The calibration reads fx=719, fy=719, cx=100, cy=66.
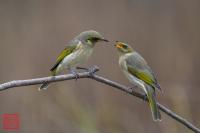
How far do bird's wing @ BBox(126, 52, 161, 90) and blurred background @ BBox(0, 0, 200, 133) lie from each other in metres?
3.16

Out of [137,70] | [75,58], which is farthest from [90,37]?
[137,70]

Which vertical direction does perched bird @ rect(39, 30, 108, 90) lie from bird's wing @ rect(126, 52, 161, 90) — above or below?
above

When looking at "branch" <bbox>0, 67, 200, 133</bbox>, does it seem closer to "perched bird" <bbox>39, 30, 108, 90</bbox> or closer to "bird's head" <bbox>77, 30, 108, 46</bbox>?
"bird's head" <bbox>77, 30, 108, 46</bbox>

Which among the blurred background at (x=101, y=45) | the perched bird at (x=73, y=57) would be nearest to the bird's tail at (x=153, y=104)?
the perched bird at (x=73, y=57)

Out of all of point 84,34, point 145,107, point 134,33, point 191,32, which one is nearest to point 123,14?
point 134,33

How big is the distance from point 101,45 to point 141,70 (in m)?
5.23

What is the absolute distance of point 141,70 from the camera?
5.57 m

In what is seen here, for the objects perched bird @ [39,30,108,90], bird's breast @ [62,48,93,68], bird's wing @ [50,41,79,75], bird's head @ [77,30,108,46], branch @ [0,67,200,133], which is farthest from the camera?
bird's wing @ [50,41,79,75]

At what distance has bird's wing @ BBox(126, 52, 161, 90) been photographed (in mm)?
5547

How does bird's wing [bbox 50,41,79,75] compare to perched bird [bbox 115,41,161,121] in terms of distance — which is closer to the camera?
perched bird [bbox 115,41,161,121]

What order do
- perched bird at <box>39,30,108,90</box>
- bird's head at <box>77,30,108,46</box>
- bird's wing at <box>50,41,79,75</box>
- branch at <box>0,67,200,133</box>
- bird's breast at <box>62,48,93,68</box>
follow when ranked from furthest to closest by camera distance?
bird's wing at <box>50,41,79,75</box> < bird's breast at <box>62,48,93,68</box> < perched bird at <box>39,30,108,90</box> < bird's head at <box>77,30,108,46</box> < branch at <box>0,67,200,133</box>

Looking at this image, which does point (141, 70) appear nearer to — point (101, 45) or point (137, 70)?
point (137, 70)

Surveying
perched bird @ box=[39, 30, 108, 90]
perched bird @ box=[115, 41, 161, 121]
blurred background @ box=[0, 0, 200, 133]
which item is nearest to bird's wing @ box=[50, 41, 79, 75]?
perched bird @ box=[39, 30, 108, 90]

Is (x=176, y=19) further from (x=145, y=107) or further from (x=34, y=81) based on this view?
(x=34, y=81)
